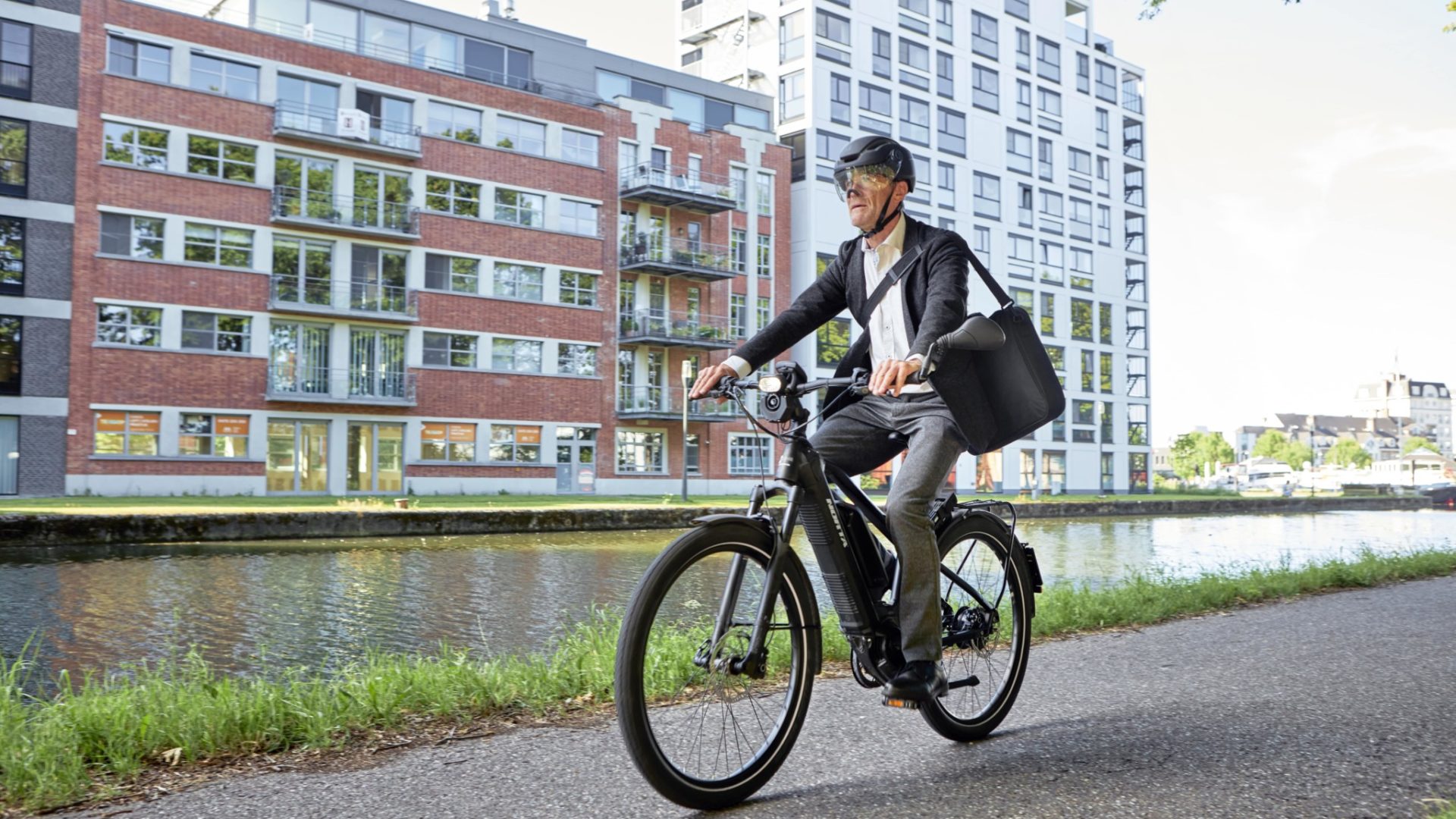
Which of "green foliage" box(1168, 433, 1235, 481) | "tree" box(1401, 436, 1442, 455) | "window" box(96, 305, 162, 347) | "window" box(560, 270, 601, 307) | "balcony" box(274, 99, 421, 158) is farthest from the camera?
"tree" box(1401, 436, 1442, 455)

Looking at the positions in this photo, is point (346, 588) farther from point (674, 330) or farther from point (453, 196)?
point (674, 330)

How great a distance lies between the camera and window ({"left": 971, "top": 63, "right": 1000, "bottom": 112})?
59312 millimetres

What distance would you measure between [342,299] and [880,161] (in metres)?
36.3

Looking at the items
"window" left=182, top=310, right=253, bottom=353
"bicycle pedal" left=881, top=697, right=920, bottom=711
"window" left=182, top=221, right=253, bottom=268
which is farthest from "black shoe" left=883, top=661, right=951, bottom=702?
"window" left=182, top=221, right=253, bottom=268

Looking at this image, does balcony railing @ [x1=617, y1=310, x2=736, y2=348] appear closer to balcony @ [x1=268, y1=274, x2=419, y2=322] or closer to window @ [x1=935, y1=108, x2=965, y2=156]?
balcony @ [x1=268, y1=274, x2=419, y2=322]

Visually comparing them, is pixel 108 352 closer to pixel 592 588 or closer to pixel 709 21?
pixel 592 588

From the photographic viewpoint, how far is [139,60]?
3394 cm

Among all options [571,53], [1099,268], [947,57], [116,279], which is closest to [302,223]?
[116,279]

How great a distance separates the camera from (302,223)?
119 ft

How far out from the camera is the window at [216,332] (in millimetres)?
34531

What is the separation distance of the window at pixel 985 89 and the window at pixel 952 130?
1.69 metres

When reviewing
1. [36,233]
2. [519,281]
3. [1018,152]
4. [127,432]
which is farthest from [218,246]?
[1018,152]

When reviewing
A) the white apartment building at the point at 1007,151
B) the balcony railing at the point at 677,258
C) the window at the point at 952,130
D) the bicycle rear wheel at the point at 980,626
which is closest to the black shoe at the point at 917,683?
the bicycle rear wheel at the point at 980,626

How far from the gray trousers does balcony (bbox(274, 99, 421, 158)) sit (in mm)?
35724
